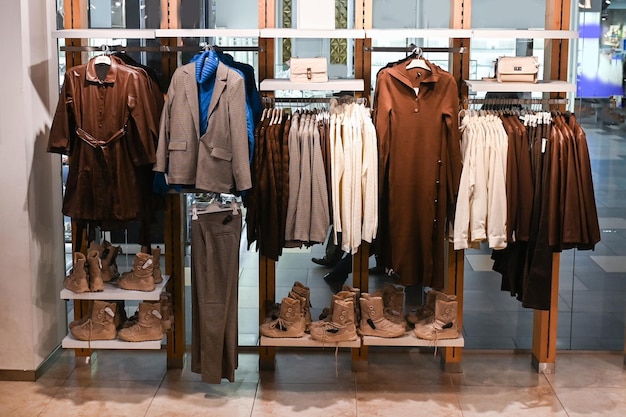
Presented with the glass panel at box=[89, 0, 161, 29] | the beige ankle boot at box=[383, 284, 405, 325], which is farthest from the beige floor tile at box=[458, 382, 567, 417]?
the glass panel at box=[89, 0, 161, 29]

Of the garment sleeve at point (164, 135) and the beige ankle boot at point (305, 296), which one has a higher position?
the garment sleeve at point (164, 135)

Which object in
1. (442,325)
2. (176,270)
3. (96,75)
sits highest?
(96,75)

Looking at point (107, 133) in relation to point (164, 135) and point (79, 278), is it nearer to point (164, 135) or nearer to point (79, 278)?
point (164, 135)

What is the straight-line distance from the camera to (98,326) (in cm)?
530

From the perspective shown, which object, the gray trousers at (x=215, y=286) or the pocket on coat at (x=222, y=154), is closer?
the pocket on coat at (x=222, y=154)

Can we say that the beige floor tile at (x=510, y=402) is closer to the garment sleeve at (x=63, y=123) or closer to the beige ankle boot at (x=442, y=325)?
the beige ankle boot at (x=442, y=325)

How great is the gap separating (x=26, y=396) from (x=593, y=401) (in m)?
3.22

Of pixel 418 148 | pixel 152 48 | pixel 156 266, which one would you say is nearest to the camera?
pixel 418 148

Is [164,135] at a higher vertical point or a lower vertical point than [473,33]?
lower

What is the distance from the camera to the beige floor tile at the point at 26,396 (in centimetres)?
511

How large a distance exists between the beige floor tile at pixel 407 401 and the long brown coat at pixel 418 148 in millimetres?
784

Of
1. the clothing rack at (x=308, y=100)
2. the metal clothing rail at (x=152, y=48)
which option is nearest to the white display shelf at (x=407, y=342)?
the clothing rack at (x=308, y=100)

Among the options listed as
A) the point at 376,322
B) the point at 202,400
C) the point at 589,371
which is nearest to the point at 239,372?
the point at 202,400

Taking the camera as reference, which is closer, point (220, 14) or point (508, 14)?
point (220, 14)
